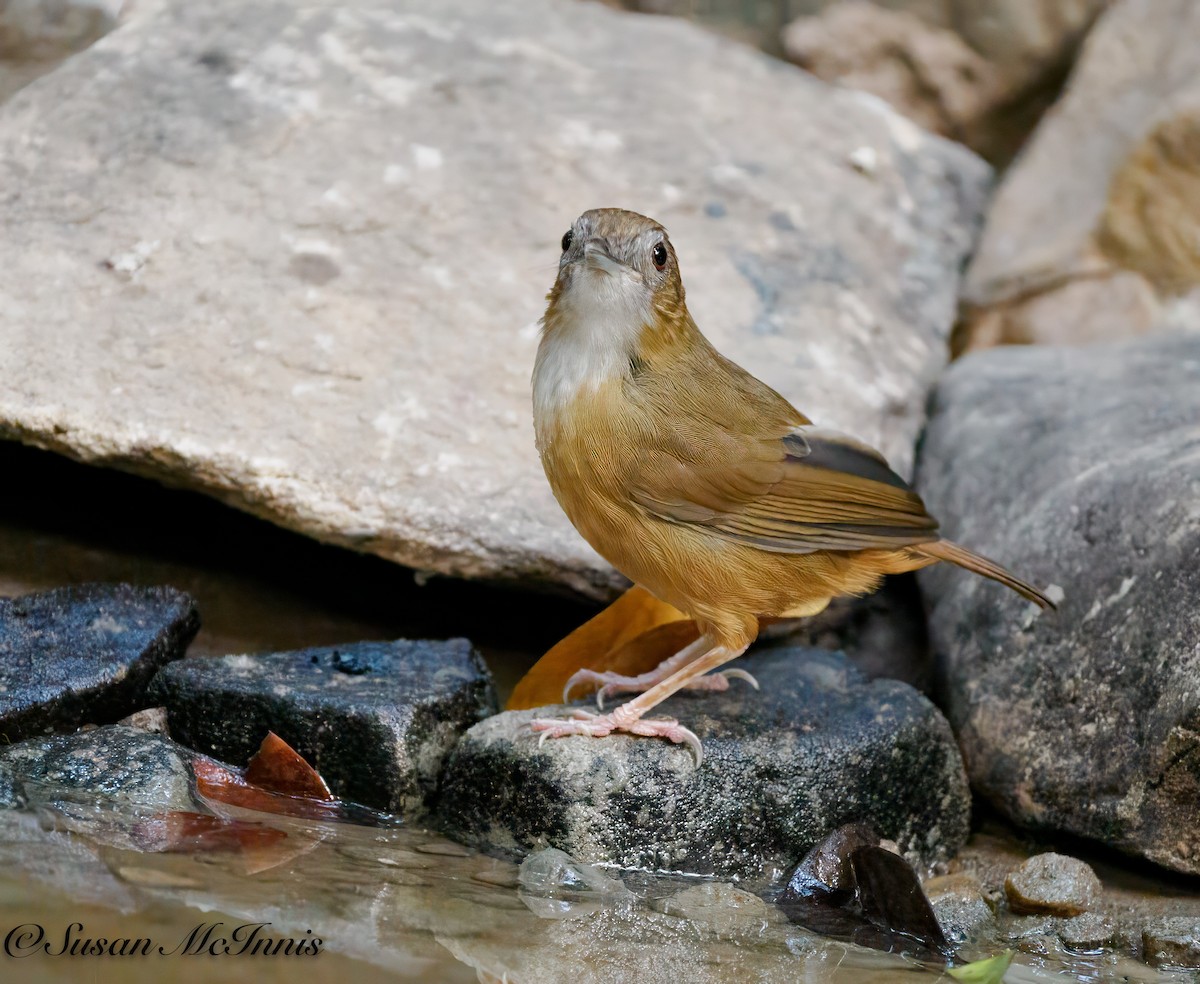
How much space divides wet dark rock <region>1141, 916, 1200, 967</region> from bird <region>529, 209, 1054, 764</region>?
37.8 inches

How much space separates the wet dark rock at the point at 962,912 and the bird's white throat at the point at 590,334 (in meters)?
1.59

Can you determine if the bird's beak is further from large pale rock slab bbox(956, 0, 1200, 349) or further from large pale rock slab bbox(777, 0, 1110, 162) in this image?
large pale rock slab bbox(777, 0, 1110, 162)

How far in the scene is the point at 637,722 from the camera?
354cm

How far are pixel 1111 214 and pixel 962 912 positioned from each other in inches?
156

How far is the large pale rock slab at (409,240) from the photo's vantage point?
4.12 metres

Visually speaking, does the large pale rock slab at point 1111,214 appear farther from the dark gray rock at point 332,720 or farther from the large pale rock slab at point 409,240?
the dark gray rock at point 332,720

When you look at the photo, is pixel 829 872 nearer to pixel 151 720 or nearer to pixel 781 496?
pixel 781 496

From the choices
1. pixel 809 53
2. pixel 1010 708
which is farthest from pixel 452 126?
pixel 1010 708

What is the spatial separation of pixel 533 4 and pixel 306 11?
121cm

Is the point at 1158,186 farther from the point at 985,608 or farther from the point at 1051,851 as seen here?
the point at 1051,851

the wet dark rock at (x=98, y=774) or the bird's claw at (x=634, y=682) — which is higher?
the wet dark rock at (x=98, y=774)

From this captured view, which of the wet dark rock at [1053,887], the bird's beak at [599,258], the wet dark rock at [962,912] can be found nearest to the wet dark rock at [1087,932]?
the wet dark rock at [1053,887]

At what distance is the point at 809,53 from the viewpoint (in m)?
7.00

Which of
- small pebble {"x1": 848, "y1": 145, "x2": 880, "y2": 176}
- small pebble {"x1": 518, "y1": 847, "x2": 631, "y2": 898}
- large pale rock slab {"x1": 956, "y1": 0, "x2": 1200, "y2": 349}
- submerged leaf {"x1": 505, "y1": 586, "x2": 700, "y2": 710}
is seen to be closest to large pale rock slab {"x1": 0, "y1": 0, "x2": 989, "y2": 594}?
small pebble {"x1": 848, "y1": 145, "x2": 880, "y2": 176}
